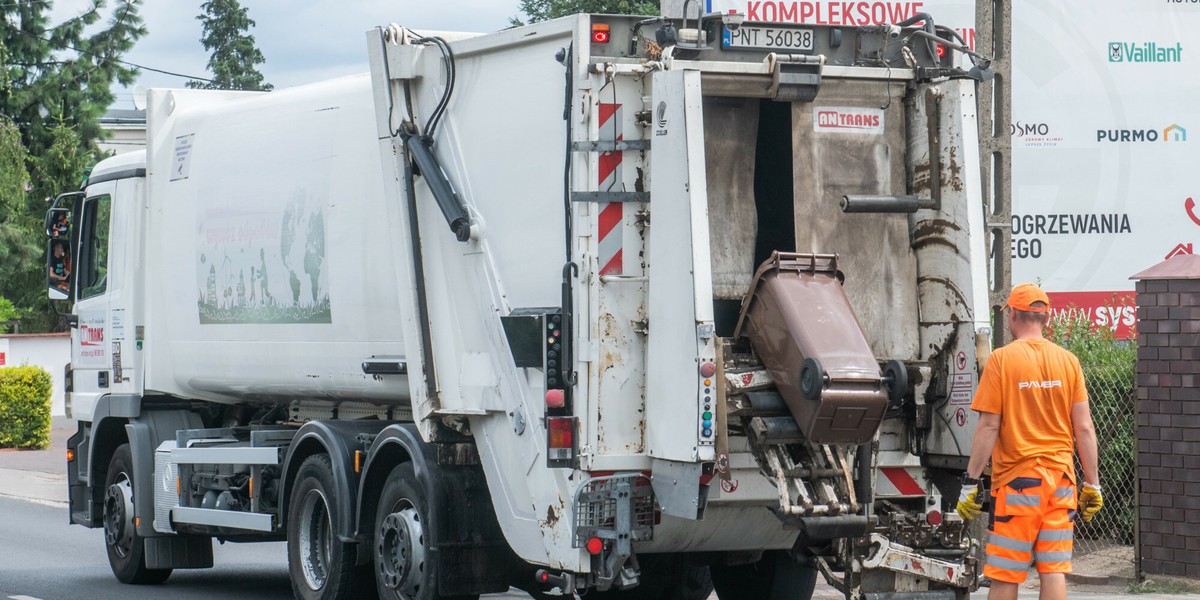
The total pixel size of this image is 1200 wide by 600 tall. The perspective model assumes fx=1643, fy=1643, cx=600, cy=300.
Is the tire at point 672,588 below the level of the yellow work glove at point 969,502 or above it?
below

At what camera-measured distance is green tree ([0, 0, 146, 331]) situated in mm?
32844

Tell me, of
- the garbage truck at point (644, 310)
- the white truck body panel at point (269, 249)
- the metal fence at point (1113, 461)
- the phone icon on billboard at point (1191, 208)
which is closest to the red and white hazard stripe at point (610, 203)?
the garbage truck at point (644, 310)

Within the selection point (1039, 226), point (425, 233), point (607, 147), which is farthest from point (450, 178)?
point (1039, 226)

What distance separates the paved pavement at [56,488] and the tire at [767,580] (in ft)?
3.00

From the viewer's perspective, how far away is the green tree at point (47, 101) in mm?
32844

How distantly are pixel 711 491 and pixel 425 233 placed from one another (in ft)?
6.63

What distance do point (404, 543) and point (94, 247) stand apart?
16.0 ft

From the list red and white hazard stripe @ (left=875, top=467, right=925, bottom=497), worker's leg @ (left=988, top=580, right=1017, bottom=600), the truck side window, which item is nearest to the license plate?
red and white hazard stripe @ (left=875, top=467, right=925, bottom=497)

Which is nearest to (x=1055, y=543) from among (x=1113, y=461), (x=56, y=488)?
(x=1113, y=461)

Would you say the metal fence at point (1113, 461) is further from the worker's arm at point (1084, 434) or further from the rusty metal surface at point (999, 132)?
the worker's arm at point (1084, 434)

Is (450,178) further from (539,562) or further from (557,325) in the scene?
(539,562)

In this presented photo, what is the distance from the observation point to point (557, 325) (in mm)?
6879

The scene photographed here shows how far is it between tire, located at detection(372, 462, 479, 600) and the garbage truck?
0.06ft

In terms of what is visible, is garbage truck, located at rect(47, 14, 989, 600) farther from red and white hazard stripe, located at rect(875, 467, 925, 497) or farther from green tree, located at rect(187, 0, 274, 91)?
green tree, located at rect(187, 0, 274, 91)
